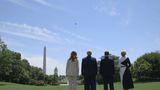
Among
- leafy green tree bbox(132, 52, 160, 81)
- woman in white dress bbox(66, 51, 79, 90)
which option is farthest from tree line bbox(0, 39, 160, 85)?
woman in white dress bbox(66, 51, 79, 90)

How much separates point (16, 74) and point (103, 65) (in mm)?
77261

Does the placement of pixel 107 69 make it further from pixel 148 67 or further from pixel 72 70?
pixel 148 67

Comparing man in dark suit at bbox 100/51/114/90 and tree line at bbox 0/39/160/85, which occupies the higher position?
tree line at bbox 0/39/160/85

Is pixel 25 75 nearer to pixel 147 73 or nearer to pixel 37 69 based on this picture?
pixel 37 69

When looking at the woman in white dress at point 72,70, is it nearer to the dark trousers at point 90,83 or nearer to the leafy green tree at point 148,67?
the dark trousers at point 90,83

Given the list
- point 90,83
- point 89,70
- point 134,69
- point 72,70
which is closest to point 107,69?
point 89,70

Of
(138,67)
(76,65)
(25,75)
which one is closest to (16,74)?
(25,75)

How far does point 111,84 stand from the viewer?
68.4 ft

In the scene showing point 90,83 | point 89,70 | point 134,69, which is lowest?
point 90,83

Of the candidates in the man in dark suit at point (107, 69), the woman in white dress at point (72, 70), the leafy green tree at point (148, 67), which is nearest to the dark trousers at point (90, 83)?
the woman in white dress at point (72, 70)

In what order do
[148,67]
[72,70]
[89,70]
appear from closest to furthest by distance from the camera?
[89,70] → [72,70] → [148,67]

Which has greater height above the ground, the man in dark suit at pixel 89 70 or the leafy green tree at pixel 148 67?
the leafy green tree at pixel 148 67

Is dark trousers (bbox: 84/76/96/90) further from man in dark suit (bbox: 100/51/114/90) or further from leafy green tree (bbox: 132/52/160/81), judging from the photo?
leafy green tree (bbox: 132/52/160/81)

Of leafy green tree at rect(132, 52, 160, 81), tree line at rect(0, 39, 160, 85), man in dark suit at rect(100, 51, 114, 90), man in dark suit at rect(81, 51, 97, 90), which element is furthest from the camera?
leafy green tree at rect(132, 52, 160, 81)
